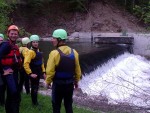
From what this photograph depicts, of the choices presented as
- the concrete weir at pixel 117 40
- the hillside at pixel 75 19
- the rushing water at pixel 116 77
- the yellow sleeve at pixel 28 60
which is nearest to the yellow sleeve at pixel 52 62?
the yellow sleeve at pixel 28 60

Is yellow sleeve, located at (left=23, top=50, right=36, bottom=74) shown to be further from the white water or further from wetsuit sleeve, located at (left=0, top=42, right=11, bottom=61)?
the white water

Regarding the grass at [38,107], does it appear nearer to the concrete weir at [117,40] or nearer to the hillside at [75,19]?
the concrete weir at [117,40]

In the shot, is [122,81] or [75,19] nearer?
[122,81]

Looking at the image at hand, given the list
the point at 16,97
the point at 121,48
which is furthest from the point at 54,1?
the point at 16,97

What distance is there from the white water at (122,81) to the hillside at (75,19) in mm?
13409

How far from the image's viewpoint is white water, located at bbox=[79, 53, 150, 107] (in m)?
10.7

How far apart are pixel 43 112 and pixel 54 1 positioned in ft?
119

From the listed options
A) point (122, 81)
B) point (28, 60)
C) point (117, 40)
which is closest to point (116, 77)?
point (122, 81)

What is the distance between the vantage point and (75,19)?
131ft

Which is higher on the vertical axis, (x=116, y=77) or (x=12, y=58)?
(x=12, y=58)

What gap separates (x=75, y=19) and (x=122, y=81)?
85.3 ft

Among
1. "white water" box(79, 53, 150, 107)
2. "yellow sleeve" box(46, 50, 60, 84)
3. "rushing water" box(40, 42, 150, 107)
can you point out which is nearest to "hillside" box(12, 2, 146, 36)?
"rushing water" box(40, 42, 150, 107)

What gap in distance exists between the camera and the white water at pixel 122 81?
1065 cm

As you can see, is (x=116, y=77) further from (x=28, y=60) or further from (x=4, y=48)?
(x=4, y=48)
